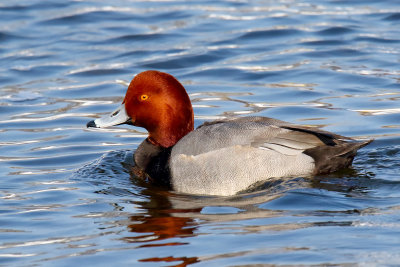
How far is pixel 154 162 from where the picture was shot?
716cm

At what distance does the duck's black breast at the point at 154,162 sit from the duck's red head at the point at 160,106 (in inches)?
3.8

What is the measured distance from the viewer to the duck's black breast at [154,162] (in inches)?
275

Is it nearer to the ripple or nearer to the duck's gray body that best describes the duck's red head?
the duck's gray body

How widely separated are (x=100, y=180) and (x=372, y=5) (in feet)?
30.3

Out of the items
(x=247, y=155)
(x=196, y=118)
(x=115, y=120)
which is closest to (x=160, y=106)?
(x=115, y=120)

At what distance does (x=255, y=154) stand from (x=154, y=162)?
1.07m

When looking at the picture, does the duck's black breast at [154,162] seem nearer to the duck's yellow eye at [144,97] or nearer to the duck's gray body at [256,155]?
the duck's gray body at [256,155]

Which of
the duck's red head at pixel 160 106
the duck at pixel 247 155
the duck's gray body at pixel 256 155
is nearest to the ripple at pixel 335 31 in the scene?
the duck's red head at pixel 160 106

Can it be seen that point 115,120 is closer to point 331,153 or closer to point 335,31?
point 331,153

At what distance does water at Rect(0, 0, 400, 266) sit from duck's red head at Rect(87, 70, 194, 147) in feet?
1.86

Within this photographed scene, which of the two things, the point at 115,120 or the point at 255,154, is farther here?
the point at 115,120

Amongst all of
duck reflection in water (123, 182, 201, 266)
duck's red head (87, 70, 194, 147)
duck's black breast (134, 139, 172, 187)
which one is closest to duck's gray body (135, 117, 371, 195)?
duck's black breast (134, 139, 172, 187)

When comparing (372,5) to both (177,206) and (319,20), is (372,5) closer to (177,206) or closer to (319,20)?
(319,20)

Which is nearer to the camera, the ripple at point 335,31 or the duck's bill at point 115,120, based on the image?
the duck's bill at point 115,120
